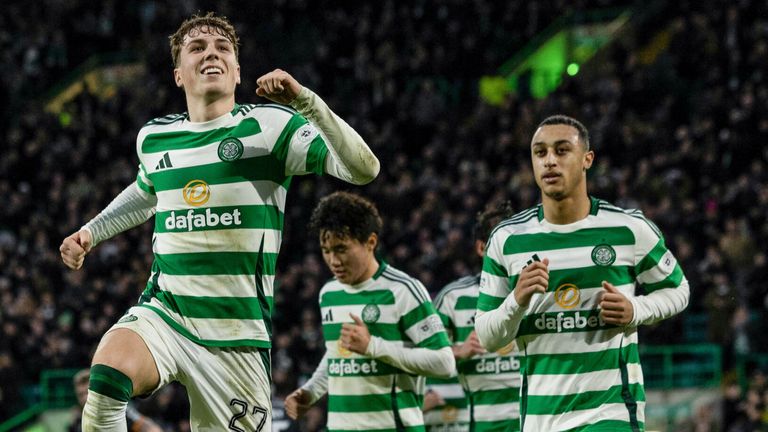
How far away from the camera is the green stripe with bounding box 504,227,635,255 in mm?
5945

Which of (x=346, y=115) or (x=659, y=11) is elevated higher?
(x=659, y=11)

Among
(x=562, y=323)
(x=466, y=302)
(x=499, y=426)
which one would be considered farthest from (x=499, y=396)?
(x=562, y=323)

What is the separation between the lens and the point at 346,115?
21.7 m

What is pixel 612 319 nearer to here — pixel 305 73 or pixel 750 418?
pixel 750 418

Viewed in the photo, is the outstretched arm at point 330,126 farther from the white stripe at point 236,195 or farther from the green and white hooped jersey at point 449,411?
the green and white hooped jersey at point 449,411

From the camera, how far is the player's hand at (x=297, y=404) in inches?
299

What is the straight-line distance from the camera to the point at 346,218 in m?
7.46

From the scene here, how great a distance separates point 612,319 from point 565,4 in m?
18.5

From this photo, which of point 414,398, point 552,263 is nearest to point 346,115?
point 414,398

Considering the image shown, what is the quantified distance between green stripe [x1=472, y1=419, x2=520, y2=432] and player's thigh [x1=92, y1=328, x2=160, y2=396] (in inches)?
133

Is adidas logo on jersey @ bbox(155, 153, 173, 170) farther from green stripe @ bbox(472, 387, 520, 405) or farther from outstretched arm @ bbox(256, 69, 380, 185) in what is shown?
green stripe @ bbox(472, 387, 520, 405)

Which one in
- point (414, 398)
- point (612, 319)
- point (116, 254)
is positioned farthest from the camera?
point (116, 254)

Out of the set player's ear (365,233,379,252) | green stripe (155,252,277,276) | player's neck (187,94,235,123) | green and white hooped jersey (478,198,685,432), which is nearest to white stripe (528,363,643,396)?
green and white hooped jersey (478,198,685,432)

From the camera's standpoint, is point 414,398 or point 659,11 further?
point 659,11
